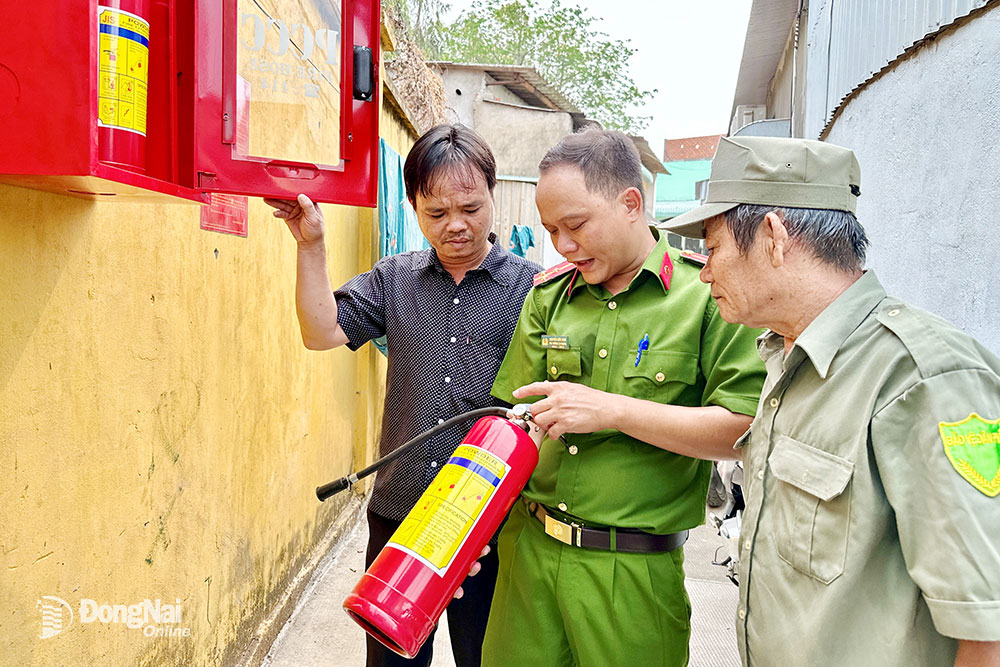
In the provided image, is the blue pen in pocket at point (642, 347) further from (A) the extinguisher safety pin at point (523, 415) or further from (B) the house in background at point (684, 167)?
(B) the house in background at point (684, 167)

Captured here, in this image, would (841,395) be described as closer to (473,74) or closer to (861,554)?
(861,554)

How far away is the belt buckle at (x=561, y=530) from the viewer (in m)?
1.59

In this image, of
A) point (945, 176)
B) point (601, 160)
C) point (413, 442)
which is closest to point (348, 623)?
point (413, 442)

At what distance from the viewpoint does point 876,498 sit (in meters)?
1.03

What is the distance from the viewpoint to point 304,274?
1845 millimetres

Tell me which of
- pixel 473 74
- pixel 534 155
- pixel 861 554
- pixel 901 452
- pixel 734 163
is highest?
pixel 473 74

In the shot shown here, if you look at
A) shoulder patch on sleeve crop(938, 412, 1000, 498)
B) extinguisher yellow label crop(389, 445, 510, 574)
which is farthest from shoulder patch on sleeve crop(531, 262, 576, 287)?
shoulder patch on sleeve crop(938, 412, 1000, 498)

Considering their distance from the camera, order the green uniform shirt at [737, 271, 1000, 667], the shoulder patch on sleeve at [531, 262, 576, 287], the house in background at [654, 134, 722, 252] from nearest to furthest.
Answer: the green uniform shirt at [737, 271, 1000, 667] → the shoulder patch on sleeve at [531, 262, 576, 287] → the house in background at [654, 134, 722, 252]

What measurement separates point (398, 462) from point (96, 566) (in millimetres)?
743

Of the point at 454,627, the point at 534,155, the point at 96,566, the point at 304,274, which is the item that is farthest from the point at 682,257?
the point at 534,155

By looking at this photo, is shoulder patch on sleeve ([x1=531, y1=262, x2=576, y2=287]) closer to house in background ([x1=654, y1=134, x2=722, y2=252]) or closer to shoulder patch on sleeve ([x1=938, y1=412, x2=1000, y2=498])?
shoulder patch on sleeve ([x1=938, y1=412, x2=1000, y2=498])

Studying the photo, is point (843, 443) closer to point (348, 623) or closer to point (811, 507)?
point (811, 507)

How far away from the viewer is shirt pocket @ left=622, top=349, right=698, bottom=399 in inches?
61.5

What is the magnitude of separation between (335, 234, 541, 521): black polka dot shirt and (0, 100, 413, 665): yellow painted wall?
1.60 feet
